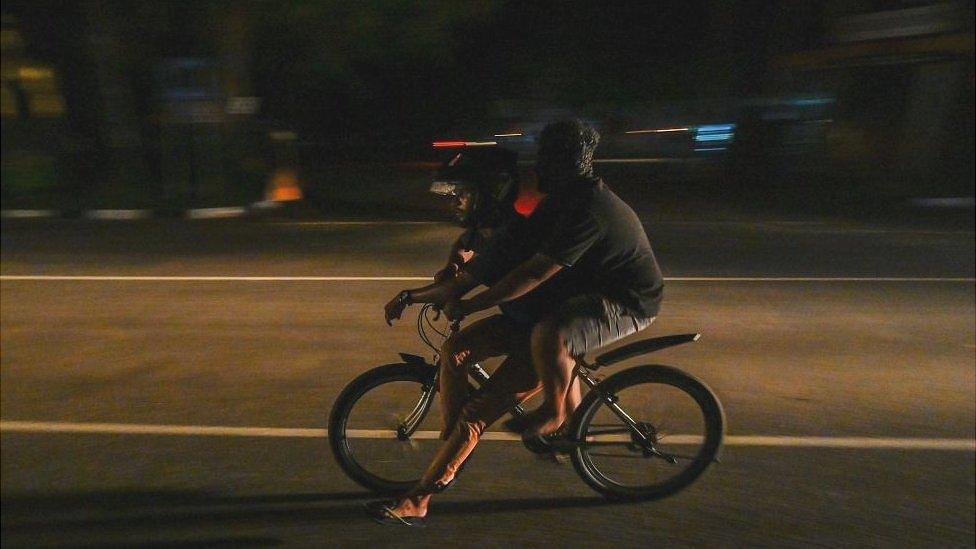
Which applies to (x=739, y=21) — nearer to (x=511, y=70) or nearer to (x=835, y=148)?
(x=835, y=148)

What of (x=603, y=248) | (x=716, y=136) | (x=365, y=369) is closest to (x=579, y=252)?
(x=603, y=248)

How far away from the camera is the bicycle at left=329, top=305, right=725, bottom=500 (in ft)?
15.0

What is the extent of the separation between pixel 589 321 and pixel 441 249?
28.9 feet

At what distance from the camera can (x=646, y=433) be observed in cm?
465

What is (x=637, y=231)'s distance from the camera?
4.28 meters

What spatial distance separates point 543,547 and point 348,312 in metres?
5.11

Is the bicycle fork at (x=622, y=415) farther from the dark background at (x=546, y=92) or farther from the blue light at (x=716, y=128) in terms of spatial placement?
the blue light at (x=716, y=128)

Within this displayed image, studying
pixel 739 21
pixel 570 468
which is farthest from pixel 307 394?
pixel 739 21

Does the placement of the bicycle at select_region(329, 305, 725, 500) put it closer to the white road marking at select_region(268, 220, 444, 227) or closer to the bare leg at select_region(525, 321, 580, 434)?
the bare leg at select_region(525, 321, 580, 434)

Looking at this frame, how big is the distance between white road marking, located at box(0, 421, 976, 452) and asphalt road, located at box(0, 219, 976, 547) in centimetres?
5

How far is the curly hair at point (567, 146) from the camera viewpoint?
13.8ft

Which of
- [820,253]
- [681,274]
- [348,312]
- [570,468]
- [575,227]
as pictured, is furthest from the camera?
[820,253]

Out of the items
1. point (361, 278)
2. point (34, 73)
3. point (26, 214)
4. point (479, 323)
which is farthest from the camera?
point (34, 73)

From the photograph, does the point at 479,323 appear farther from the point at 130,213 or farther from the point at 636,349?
the point at 130,213
